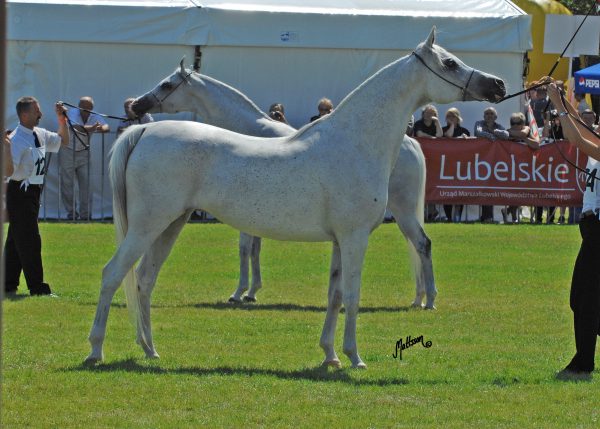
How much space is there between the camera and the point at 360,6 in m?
23.7

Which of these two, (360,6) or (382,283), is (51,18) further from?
(382,283)

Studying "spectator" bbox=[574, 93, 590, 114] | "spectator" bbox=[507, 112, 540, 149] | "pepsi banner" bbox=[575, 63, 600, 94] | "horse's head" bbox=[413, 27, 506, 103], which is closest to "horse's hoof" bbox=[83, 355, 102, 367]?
"horse's head" bbox=[413, 27, 506, 103]

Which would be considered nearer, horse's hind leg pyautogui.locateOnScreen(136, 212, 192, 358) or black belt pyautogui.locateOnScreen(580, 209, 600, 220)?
black belt pyautogui.locateOnScreen(580, 209, 600, 220)

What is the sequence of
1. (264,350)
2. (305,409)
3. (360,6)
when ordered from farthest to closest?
(360,6)
(264,350)
(305,409)

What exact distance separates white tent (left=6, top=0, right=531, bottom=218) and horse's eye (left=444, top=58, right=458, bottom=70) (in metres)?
13.2

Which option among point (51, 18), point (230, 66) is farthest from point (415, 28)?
point (51, 18)

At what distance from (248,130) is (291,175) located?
3.77m

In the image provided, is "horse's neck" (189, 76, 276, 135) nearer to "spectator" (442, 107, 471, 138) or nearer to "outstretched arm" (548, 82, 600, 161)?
"outstretched arm" (548, 82, 600, 161)

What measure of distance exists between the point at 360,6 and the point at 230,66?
10.0ft

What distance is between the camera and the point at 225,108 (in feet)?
40.3

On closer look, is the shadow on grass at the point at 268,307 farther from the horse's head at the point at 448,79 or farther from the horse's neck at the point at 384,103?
the horse's head at the point at 448,79

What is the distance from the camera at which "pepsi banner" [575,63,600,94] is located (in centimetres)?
1823

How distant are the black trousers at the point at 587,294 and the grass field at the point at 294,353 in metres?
0.25

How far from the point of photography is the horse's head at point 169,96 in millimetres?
12656
